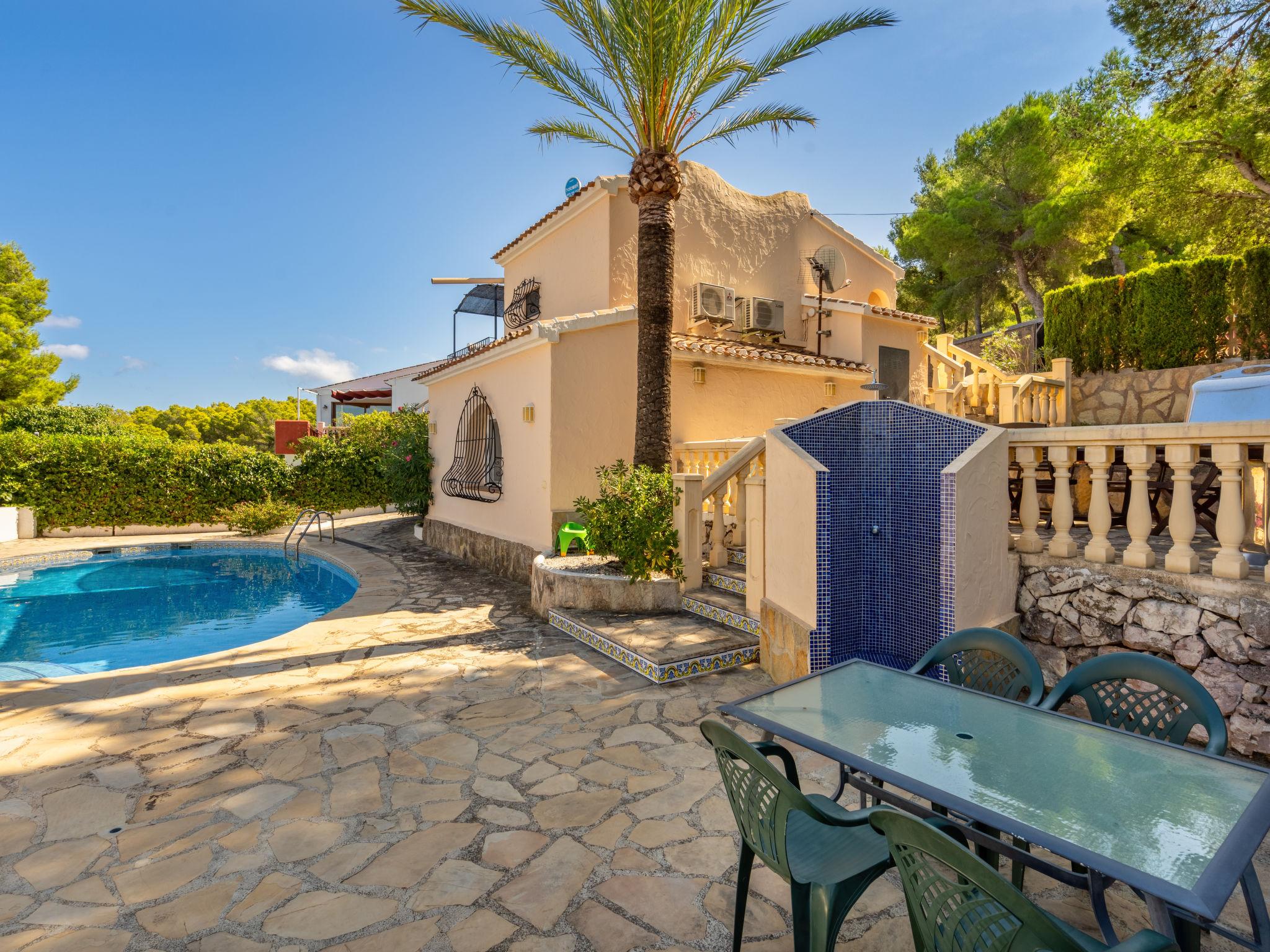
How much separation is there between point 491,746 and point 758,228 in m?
13.1

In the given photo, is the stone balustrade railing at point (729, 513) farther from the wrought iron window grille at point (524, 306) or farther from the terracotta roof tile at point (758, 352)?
the wrought iron window grille at point (524, 306)

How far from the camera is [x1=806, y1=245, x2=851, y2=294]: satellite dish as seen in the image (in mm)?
14797

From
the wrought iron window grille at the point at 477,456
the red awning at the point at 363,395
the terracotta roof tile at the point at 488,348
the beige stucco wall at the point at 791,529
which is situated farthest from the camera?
the red awning at the point at 363,395

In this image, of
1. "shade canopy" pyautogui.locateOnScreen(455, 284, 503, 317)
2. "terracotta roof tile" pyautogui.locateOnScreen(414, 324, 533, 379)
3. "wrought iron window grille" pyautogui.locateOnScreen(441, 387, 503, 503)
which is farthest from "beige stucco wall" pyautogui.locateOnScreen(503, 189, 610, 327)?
"shade canopy" pyautogui.locateOnScreen(455, 284, 503, 317)

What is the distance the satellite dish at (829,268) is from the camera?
14797 millimetres

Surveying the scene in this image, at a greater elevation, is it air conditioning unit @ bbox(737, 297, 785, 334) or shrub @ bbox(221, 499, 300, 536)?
air conditioning unit @ bbox(737, 297, 785, 334)

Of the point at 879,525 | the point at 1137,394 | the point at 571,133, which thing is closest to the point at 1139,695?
the point at 879,525

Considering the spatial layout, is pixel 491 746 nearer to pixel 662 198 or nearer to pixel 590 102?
pixel 662 198

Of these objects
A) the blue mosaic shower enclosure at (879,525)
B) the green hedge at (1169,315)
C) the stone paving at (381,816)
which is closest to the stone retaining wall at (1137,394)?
the green hedge at (1169,315)

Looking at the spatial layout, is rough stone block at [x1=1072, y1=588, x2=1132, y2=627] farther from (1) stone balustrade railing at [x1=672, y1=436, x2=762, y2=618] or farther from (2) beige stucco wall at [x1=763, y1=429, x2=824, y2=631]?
(1) stone balustrade railing at [x1=672, y1=436, x2=762, y2=618]

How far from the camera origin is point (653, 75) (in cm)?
855

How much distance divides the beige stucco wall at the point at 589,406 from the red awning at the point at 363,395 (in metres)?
26.6

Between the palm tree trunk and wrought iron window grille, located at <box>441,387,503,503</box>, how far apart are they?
4.22m

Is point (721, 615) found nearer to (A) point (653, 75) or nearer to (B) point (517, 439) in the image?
(B) point (517, 439)
